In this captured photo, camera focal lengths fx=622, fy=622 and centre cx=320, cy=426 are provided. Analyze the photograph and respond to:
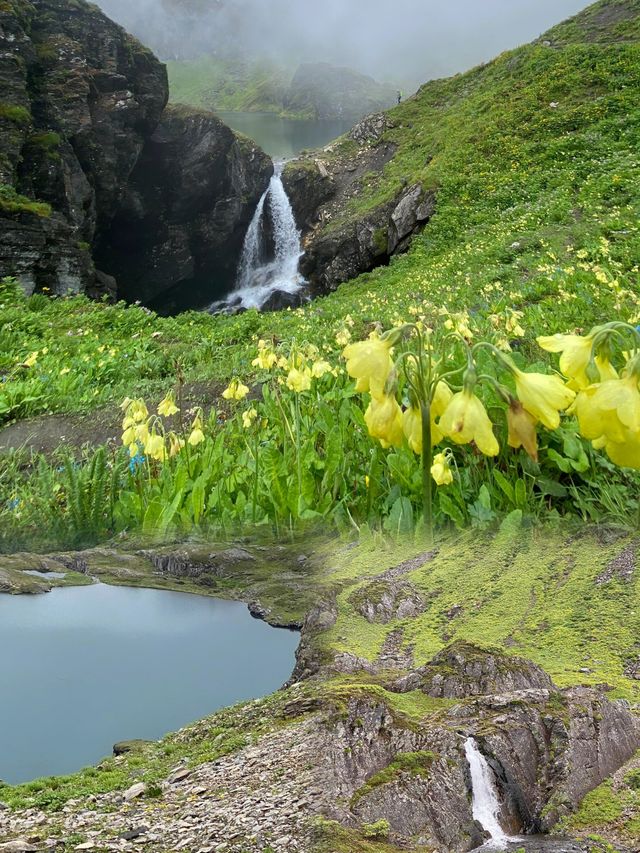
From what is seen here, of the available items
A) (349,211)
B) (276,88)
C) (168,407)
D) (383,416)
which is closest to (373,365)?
(383,416)

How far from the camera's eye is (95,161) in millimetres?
19938

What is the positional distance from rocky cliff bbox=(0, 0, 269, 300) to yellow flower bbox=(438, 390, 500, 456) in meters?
13.5

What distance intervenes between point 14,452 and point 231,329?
298 inches

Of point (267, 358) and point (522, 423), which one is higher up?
point (267, 358)

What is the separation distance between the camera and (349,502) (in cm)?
178

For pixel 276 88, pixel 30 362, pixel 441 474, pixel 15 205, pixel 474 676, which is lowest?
pixel 474 676

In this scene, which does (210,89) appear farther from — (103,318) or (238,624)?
(238,624)

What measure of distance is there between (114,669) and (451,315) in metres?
3.93

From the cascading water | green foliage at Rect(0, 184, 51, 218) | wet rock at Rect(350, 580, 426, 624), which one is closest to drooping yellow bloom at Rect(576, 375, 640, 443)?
wet rock at Rect(350, 580, 426, 624)

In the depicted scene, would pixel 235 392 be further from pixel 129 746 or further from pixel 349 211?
pixel 349 211

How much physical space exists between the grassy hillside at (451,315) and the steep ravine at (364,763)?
2.06 feet

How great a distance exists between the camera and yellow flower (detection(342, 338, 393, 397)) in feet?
4.33

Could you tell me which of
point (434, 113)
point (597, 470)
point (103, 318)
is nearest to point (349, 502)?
point (597, 470)

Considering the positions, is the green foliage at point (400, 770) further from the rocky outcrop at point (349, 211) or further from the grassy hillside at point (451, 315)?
the rocky outcrop at point (349, 211)
